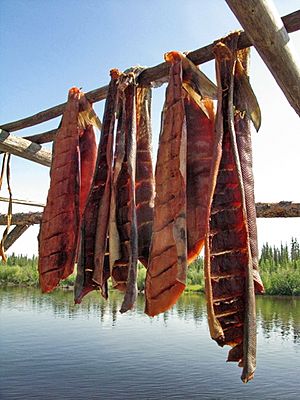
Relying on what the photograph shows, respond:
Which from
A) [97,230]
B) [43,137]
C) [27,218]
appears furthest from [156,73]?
[27,218]

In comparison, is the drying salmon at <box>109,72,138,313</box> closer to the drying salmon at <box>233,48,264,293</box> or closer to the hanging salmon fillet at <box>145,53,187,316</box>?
the hanging salmon fillet at <box>145,53,187,316</box>

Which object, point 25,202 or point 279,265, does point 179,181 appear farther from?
point 279,265

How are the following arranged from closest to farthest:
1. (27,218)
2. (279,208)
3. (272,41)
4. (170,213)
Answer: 1. (272,41)
2. (170,213)
3. (279,208)
4. (27,218)

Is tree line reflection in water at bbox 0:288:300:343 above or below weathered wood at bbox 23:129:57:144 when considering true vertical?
below

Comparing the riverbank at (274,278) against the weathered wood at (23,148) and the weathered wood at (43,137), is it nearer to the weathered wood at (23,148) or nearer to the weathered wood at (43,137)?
the weathered wood at (23,148)

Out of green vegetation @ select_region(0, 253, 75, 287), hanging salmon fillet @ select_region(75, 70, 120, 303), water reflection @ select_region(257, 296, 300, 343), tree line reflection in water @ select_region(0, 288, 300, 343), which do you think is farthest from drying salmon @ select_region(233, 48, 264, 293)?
green vegetation @ select_region(0, 253, 75, 287)

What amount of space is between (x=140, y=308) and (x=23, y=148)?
1683 inches

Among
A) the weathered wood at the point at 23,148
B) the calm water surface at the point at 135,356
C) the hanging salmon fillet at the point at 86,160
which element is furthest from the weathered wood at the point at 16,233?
the calm water surface at the point at 135,356

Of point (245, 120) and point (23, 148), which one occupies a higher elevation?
point (23, 148)

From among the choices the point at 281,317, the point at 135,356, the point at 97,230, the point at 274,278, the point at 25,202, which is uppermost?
the point at 25,202

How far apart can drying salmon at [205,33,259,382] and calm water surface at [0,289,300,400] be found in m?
21.8

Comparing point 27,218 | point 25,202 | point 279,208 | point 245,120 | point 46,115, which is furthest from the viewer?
point 25,202

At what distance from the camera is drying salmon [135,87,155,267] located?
2.20 m

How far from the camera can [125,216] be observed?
2.18 meters
